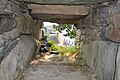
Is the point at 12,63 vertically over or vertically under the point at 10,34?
under

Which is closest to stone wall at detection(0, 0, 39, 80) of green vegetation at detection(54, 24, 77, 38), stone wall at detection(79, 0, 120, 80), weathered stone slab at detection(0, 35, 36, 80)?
weathered stone slab at detection(0, 35, 36, 80)

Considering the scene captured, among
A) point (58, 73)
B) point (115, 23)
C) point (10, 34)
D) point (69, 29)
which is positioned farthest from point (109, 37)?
point (69, 29)

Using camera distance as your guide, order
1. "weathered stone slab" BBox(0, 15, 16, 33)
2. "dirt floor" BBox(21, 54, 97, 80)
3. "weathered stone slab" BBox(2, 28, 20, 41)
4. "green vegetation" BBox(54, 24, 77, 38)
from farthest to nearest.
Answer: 1. "green vegetation" BBox(54, 24, 77, 38)
2. "dirt floor" BBox(21, 54, 97, 80)
3. "weathered stone slab" BBox(2, 28, 20, 41)
4. "weathered stone slab" BBox(0, 15, 16, 33)

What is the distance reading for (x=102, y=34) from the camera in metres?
2.23

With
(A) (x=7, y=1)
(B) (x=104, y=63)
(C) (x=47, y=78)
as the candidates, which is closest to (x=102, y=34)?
(B) (x=104, y=63)

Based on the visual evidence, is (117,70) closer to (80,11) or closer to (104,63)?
(104,63)

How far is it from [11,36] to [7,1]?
0.41 meters

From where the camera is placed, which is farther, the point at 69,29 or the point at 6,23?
the point at 69,29

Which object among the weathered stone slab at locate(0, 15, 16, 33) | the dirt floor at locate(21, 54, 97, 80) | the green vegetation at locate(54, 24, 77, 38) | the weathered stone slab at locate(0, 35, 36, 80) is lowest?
the dirt floor at locate(21, 54, 97, 80)

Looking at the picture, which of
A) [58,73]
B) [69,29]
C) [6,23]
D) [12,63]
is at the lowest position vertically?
[58,73]

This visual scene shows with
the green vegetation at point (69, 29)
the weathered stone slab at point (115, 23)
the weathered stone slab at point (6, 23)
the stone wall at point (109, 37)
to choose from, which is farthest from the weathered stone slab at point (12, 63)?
the green vegetation at point (69, 29)

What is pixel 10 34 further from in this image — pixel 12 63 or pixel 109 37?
pixel 109 37

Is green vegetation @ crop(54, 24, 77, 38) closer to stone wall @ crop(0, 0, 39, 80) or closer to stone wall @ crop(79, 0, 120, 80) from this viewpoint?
stone wall @ crop(79, 0, 120, 80)

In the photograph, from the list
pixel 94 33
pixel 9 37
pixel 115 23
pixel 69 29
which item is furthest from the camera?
pixel 69 29
